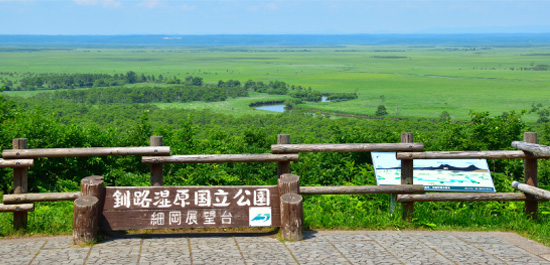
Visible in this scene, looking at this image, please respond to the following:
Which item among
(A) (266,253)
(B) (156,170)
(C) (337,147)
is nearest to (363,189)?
(C) (337,147)

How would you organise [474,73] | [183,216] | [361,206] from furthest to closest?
[474,73]
[361,206]
[183,216]

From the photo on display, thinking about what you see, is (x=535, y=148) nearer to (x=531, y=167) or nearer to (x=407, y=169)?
(x=531, y=167)

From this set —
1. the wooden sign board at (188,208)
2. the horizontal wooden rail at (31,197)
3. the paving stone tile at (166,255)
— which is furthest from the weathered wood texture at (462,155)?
the horizontal wooden rail at (31,197)

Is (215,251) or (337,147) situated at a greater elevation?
(337,147)

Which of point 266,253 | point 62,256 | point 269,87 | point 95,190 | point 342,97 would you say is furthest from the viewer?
point 269,87

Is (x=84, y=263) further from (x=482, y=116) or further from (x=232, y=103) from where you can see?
(x=232, y=103)

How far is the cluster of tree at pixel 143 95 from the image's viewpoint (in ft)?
211

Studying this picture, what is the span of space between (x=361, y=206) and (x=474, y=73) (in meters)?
110

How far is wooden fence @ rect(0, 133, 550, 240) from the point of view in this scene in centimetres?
720

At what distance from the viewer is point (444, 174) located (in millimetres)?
8078

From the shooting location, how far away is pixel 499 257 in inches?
255

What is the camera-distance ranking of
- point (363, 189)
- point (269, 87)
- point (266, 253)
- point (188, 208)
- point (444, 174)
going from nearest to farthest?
point (266, 253)
point (188, 208)
point (363, 189)
point (444, 174)
point (269, 87)

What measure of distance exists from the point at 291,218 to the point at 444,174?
2.36m

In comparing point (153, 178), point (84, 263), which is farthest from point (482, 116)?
point (84, 263)
